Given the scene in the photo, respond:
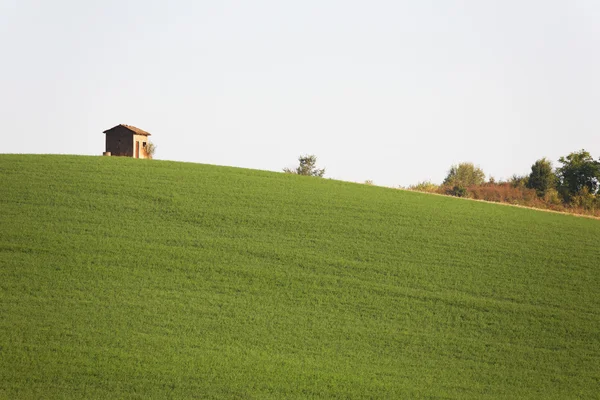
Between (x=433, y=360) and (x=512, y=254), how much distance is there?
5425 millimetres

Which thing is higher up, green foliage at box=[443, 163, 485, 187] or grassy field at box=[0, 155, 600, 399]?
green foliage at box=[443, 163, 485, 187]

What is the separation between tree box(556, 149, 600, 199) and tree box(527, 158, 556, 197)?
1.45 feet

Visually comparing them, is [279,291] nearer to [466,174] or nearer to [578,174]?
[578,174]

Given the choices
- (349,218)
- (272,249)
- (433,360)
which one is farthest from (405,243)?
(433,360)

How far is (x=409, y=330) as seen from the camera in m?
14.7

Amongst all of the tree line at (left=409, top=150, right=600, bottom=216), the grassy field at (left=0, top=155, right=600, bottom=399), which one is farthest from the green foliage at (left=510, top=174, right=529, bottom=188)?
the grassy field at (left=0, top=155, right=600, bottom=399)

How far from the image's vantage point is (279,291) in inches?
611

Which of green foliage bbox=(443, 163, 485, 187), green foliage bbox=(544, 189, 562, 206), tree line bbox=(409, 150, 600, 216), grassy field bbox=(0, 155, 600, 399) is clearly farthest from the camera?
green foliage bbox=(443, 163, 485, 187)

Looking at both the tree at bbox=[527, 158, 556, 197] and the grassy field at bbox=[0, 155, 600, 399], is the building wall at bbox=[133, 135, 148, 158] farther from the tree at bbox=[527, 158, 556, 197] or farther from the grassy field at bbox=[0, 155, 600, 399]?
the tree at bbox=[527, 158, 556, 197]

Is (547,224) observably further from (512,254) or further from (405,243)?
(405,243)

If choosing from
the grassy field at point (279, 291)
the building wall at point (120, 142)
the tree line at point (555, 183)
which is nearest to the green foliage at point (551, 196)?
the tree line at point (555, 183)

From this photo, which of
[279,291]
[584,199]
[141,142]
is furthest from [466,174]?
[279,291]

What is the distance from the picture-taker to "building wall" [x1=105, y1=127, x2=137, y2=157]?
24.8m

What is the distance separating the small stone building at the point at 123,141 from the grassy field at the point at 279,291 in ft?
10.9
